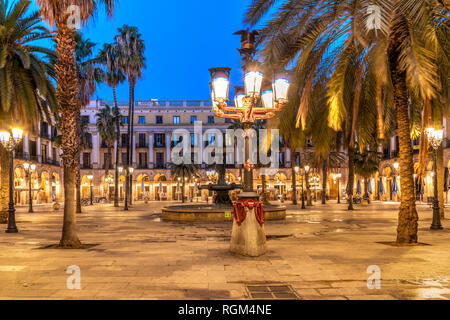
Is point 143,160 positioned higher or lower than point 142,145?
lower

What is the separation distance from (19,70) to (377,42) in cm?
1467

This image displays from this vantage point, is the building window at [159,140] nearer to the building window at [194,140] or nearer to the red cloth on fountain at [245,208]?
the building window at [194,140]

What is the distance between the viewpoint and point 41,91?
16125mm

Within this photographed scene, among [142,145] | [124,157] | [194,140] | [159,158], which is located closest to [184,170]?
[194,140]

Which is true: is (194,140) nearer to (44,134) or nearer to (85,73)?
(44,134)

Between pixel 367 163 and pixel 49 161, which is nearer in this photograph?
pixel 367 163

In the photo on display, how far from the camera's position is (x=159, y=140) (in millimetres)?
68625

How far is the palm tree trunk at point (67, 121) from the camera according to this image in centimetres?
1034

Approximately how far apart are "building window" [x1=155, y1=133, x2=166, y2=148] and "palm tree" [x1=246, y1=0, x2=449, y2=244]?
59310 millimetres

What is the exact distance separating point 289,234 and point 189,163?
4472cm

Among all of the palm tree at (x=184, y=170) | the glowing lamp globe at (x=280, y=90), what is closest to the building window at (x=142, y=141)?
the palm tree at (x=184, y=170)

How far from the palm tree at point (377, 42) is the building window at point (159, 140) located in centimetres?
5931

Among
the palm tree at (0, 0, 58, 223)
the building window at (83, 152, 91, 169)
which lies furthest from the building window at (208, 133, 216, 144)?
the palm tree at (0, 0, 58, 223)
